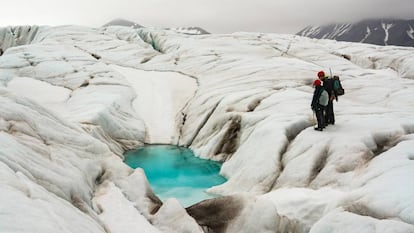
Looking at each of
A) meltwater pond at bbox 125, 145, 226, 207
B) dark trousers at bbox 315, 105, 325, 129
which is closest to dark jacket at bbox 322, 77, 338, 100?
dark trousers at bbox 315, 105, 325, 129

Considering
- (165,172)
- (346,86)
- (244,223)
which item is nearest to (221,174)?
(165,172)

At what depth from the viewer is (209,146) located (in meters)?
28.8

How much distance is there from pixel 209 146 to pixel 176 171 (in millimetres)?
3455

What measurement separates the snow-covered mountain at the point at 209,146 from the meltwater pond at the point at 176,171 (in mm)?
939

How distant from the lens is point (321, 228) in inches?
477

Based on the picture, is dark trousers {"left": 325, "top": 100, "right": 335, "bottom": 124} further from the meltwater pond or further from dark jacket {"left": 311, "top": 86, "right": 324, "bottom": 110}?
the meltwater pond

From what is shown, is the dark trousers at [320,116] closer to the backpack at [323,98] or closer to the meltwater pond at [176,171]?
the backpack at [323,98]

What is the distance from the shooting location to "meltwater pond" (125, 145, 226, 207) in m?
21.9

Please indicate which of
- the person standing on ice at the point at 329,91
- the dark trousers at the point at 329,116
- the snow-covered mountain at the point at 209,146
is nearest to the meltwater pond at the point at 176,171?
the snow-covered mountain at the point at 209,146

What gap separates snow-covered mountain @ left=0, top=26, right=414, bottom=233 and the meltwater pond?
0.94 meters

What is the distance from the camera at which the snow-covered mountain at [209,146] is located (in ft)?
39.2

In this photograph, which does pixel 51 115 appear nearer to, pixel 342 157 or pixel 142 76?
pixel 342 157

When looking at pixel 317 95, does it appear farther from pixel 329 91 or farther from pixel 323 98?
pixel 329 91

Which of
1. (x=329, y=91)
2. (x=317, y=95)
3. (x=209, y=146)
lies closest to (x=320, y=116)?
(x=317, y=95)
